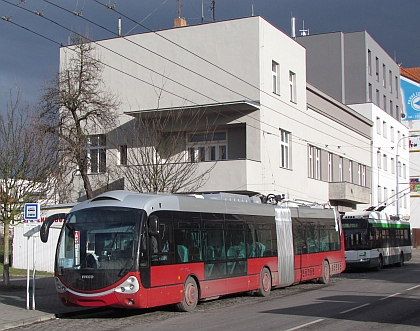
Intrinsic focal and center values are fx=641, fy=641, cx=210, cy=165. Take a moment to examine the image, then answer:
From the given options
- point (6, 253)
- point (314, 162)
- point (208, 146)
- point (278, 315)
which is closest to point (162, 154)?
point (208, 146)

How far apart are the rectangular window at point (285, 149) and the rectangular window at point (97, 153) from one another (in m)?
9.30

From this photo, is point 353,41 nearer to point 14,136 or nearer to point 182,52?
point 182,52

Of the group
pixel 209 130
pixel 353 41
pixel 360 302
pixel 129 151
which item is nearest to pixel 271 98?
pixel 209 130

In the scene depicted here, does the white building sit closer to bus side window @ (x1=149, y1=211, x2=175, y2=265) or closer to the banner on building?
bus side window @ (x1=149, y1=211, x2=175, y2=265)

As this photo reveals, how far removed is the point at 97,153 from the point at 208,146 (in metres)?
6.07

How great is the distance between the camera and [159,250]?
14.5 metres

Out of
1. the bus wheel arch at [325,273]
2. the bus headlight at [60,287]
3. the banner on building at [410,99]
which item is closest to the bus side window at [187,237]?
the bus headlight at [60,287]

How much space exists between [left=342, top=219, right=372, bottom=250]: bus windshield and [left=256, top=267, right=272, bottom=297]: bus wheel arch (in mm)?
13378

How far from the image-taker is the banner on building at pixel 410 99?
240 feet

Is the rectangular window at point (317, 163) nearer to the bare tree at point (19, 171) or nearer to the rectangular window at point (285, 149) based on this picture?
the rectangular window at point (285, 149)

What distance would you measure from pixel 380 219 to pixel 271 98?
29.4ft

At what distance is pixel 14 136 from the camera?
20.6 metres

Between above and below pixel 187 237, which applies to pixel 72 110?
above

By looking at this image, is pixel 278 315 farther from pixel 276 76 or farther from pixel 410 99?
pixel 410 99
